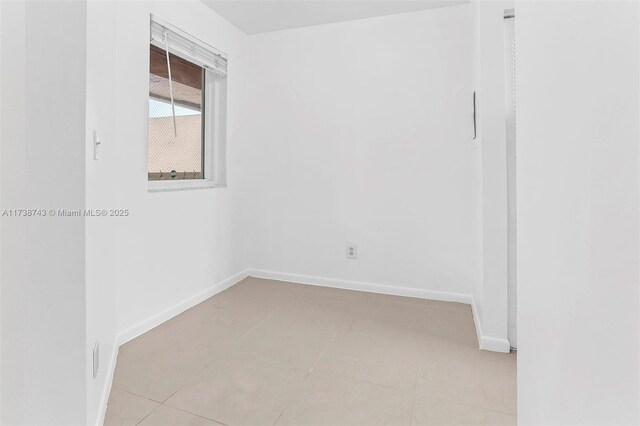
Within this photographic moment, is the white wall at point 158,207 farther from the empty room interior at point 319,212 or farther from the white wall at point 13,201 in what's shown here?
the white wall at point 13,201

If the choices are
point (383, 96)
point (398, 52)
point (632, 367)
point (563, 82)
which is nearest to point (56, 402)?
point (632, 367)

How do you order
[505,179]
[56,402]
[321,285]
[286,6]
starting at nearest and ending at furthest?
1. [56,402]
2. [505,179]
3. [286,6]
4. [321,285]

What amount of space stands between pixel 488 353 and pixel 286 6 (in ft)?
9.01

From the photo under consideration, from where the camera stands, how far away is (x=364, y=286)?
9.95 feet

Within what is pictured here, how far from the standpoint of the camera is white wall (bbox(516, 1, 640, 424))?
0.39 meters

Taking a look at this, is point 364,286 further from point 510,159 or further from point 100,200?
point 100,200

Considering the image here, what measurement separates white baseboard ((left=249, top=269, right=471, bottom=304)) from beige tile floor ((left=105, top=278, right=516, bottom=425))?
18cm

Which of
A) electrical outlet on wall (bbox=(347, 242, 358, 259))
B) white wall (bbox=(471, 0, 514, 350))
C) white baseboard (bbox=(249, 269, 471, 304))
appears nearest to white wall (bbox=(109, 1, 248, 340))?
white baseboard (bbox=(249, 269, 471, 304))

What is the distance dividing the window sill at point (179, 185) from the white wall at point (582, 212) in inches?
87.2

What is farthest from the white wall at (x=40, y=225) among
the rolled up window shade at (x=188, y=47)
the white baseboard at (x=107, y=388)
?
the rolled up window shade at (x=188, y=47)

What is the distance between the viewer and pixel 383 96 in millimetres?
2906

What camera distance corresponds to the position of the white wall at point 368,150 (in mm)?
2746

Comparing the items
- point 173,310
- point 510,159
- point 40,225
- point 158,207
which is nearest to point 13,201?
point 40,225

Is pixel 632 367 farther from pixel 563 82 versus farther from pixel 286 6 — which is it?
pixel 286 6
